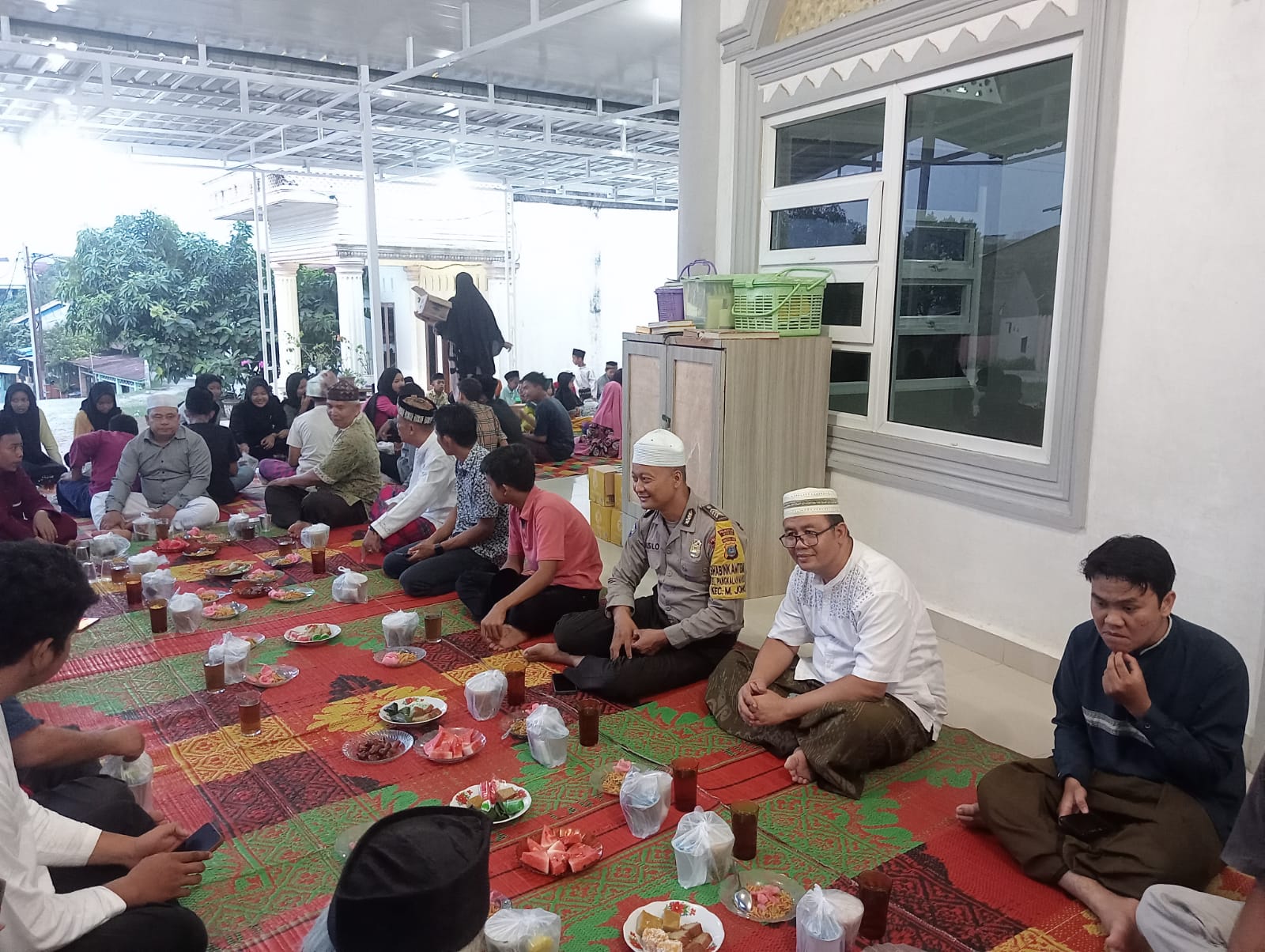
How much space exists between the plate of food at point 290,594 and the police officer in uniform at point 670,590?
66.8 inches

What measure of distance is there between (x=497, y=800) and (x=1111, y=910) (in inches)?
62.0

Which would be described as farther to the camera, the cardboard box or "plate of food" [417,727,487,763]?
the cardboard box

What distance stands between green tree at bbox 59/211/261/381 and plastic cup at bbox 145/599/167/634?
913cm

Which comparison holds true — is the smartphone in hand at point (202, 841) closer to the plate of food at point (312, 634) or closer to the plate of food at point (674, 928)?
the plate of food at point (674, 928)

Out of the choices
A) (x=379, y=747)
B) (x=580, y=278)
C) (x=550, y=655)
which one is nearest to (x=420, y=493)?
(x=550, y=655)

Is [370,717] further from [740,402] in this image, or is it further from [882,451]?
[882,451]

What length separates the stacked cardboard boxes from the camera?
19.3ft

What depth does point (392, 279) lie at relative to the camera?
A: 55.0 feet

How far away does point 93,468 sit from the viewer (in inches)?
243

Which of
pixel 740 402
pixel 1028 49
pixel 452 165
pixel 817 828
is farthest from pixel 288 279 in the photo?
pixel 817 828

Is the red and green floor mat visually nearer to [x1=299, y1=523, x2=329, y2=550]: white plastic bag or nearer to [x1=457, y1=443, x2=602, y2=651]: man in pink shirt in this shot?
[x1=457, y1=443, x2=602, y2=651]: man in pink shirt

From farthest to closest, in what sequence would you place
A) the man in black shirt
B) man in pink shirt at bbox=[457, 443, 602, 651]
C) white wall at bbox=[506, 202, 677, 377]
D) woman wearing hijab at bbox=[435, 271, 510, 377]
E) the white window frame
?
1. white wall at bbox=[506, 202, 677, 377]
2. woman wearing hijab at bbox=[435, 271, 510, 377]
3. the man in black shirt
4. man in pink shirt at bbox=[457, 443, 602, 651]
5. the white window frame

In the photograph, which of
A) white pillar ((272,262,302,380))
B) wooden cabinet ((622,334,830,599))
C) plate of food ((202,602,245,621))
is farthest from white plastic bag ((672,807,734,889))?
white pillar ((272,262,302,380))

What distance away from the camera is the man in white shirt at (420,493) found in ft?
16.3
